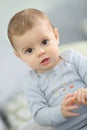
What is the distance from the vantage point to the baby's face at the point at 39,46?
36.2 inches

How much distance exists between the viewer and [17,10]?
4.88 ft

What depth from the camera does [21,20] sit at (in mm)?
923

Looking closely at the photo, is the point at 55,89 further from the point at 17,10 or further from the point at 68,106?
the point at 17,10

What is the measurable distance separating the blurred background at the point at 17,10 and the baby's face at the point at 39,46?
420 millimetres

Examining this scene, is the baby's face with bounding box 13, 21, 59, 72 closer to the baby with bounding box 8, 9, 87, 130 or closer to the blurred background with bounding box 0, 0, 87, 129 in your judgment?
the baby with bounding box 8, 9, 87, 130

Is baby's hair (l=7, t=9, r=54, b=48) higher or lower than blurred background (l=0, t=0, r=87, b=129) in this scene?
higher

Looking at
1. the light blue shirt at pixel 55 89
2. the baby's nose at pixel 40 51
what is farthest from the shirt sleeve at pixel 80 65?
Answer: the baby's nose at pixel 40 51

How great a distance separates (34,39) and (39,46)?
0.08 feet

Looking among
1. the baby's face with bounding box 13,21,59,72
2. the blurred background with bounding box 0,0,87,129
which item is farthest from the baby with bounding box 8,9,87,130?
the blurred background with bounding box 0,0,87,129

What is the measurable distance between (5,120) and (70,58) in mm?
412

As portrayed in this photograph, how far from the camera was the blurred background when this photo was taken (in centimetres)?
139

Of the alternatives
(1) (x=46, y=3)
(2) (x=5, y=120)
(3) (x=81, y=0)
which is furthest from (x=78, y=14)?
(2) (x=5, y=120)

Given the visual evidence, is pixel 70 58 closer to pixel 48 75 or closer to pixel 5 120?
pixel 48 75

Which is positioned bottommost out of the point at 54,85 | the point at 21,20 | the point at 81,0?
the point at 81,0
